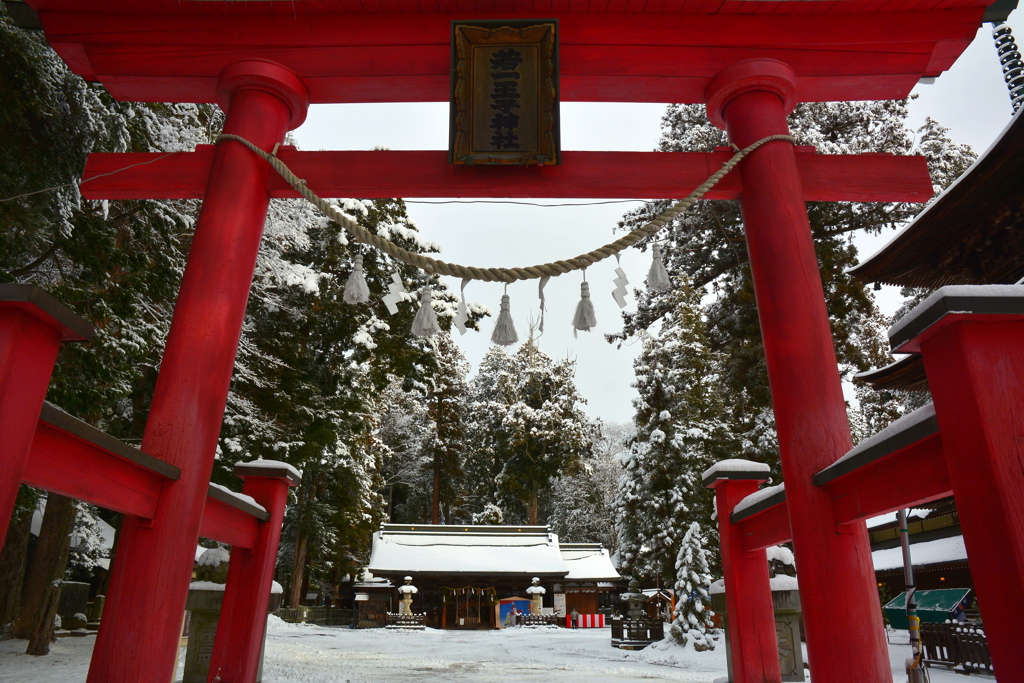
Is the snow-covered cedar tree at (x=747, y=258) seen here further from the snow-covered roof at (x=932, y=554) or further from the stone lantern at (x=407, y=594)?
the stone lantern at (x=407, y=594)

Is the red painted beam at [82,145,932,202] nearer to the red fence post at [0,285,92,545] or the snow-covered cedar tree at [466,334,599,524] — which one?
the red fence post at [0,285,92,545]

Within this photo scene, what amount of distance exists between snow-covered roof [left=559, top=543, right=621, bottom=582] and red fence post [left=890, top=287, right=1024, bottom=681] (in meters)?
21.7

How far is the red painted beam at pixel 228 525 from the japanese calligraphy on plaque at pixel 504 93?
2375 millimetres

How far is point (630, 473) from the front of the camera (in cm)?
1506

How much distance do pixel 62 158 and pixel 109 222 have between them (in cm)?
130

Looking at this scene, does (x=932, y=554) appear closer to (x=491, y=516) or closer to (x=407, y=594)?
(x=407, y=594)

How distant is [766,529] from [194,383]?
10.4 ft

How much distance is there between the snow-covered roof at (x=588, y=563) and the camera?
22.0 metres

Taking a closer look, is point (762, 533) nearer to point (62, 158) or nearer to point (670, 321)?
point (62, 158)

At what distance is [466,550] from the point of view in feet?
72.5

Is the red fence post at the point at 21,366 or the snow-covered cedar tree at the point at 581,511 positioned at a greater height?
the snow-covered cedar tree at the point at 581,511

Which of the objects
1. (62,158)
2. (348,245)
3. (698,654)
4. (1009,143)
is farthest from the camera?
(348,245)

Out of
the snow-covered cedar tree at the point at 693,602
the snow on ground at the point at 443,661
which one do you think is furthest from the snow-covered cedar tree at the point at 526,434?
the snow-covered cedar tree at the point at 693,602

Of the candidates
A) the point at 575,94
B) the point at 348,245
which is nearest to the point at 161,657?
the point at 575,94
